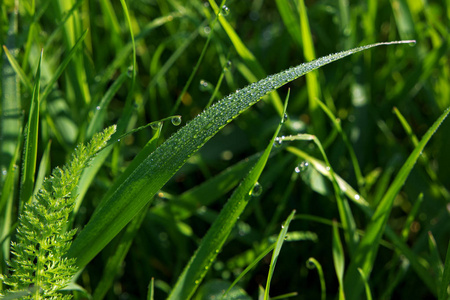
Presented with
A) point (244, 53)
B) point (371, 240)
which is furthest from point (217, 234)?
point (244, 53)

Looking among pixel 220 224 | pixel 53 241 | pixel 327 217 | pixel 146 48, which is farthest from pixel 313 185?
pixel 146 48

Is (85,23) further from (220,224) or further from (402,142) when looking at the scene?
(402,142)

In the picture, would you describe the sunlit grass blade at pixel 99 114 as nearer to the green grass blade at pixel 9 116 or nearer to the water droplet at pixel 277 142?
the green grass blade at pixel 9 116

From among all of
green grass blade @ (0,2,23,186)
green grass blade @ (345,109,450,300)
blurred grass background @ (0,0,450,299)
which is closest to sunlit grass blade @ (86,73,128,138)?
blurred grass background @ (0,0,450,299)

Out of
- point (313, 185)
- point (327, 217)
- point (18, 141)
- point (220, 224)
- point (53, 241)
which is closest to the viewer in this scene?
point (53, 241)

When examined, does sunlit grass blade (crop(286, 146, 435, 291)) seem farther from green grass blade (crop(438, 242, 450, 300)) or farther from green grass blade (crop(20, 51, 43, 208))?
green grass blade (crop(20, 51, 43, 208))

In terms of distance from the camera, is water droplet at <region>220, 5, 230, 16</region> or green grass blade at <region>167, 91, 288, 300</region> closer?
green grass blade at <region>167, 91, 288, 300</region>

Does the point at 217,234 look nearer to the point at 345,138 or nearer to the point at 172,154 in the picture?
the point at 172,154
